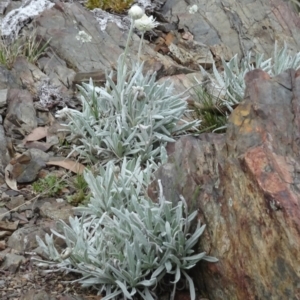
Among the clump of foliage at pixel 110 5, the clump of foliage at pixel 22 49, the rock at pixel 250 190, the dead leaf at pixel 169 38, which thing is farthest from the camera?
the clump of foliage at pixel 110 5

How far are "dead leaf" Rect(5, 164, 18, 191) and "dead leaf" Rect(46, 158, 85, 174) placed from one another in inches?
12.5

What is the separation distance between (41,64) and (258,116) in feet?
11.6

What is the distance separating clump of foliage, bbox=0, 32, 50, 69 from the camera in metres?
6.30

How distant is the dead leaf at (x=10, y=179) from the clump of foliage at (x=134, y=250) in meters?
1.02

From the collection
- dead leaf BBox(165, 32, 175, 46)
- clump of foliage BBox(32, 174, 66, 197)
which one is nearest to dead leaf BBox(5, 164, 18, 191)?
clump of foliage BBox(32, 174, 66, 197)

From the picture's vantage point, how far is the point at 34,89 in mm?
6066

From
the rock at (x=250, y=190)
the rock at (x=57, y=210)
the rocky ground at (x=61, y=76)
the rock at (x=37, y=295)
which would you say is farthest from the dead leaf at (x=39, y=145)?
the rock at (x=37, y=295)

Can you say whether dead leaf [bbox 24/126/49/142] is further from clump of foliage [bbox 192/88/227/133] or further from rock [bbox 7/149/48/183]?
clump of foliage [bbox 192/88/227/133]

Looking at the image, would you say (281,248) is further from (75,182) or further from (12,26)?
(12,26)

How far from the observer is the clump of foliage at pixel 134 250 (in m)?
3.46

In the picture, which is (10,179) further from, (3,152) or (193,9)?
(193,9)

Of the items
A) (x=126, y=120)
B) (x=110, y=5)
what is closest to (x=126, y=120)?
(x=126, y=120)

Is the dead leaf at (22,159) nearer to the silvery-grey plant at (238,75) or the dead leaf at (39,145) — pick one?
the dead leaf at (39,145)

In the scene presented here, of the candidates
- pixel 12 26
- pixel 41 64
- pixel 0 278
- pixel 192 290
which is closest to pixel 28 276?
pixel 0 278
